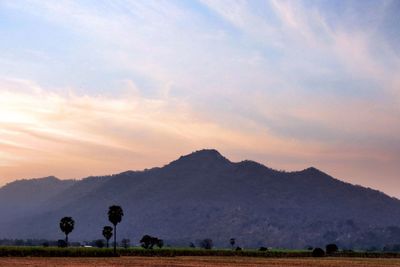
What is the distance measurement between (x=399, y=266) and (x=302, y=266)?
20.7m

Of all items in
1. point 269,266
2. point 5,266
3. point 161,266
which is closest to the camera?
point 5,266

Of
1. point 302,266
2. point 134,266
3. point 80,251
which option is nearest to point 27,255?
point 80,251

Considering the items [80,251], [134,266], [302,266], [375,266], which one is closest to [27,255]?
[80,251]

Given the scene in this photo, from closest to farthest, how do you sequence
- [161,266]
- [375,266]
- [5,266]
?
[5,266] → [161,266] → [375,266]

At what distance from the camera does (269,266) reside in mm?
122062

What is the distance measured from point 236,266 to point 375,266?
30.8 meters

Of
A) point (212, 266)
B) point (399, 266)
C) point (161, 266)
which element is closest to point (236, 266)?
point (212, 266)

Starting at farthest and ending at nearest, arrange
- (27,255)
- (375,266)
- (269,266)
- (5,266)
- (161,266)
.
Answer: (27,255)
(375,266)
(269,266)
(161,266)
(5,266)

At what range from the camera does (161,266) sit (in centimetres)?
11394

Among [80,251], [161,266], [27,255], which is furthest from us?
[80,251]

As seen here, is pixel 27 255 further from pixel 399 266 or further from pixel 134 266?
pixel 399 266

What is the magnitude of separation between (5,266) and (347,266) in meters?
64.8

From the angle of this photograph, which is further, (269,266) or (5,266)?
(269,266)

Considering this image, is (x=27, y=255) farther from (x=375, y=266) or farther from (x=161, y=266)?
(x=375, y=266)
